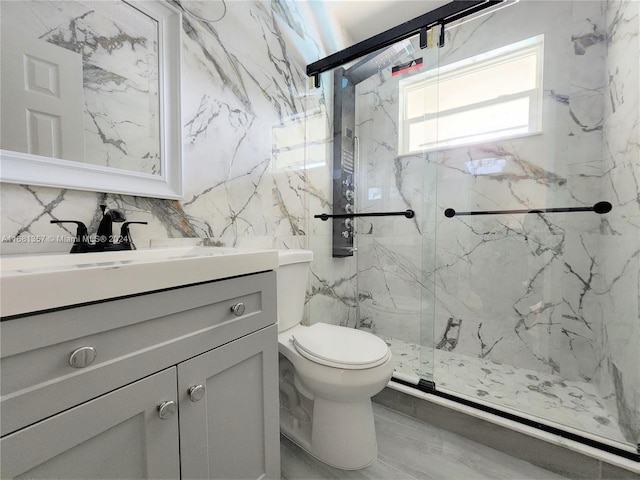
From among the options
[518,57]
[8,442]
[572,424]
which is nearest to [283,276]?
[8,442]

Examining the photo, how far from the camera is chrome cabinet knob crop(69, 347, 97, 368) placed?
472mm

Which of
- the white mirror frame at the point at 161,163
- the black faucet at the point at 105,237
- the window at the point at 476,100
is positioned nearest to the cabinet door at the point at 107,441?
the black faucet at the point at 105,237

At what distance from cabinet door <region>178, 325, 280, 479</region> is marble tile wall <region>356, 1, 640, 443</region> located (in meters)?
1.21

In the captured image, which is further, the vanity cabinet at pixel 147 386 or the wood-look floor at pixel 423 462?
the wood-look floor at pixel 423 462

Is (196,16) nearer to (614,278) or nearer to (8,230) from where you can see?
(8,230)

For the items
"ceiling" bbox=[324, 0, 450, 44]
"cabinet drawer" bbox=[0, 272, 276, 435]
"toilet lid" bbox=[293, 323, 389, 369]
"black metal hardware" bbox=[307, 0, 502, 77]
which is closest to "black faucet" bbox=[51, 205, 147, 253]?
"cabinet drawer" bbox=[0, 272, 276, 435]

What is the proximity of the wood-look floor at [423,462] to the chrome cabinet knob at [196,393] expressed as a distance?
0.77 metres

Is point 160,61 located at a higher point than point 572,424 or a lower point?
higher

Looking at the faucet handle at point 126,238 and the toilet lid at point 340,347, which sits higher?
the faucet handle at point 126,238

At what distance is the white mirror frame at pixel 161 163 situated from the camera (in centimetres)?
85

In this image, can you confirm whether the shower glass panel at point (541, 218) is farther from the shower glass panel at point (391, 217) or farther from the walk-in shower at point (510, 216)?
the shower glass panel at point (391, 217)

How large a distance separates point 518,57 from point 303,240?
1.88 metres

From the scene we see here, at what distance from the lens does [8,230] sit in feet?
2.50

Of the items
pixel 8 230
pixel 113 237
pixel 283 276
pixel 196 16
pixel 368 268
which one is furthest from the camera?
pixel 368 268
